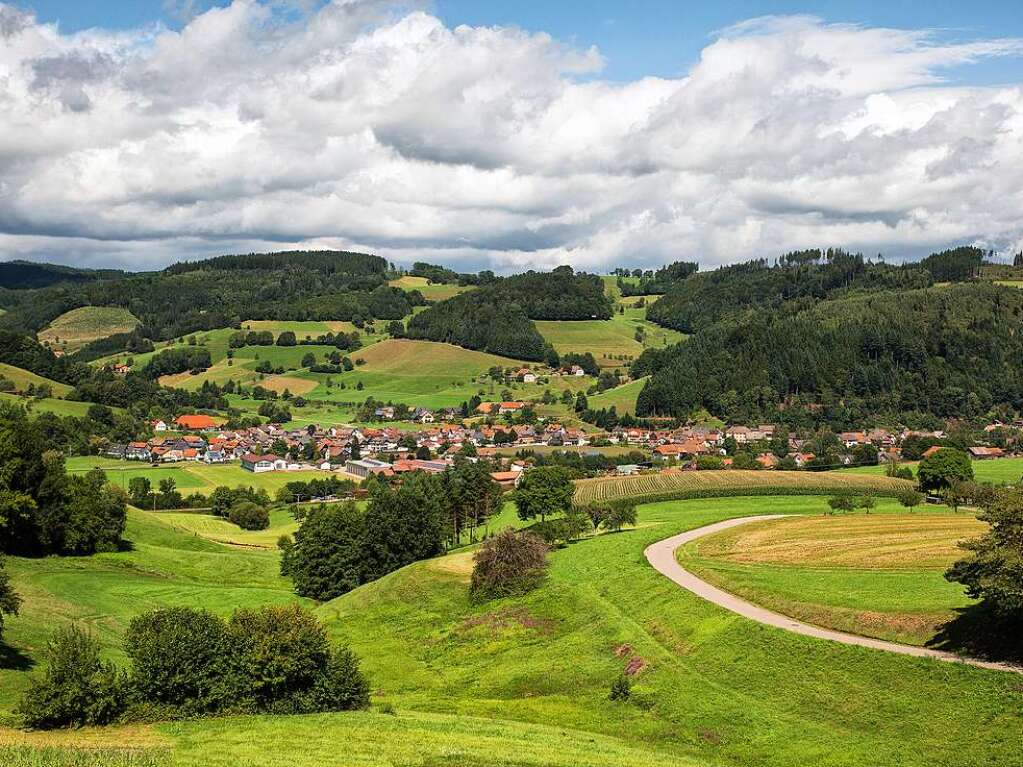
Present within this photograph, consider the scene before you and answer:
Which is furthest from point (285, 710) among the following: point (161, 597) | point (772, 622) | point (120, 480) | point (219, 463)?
point (219, 463)

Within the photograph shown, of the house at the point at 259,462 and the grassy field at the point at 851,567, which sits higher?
the grassy field at the point at 851,567

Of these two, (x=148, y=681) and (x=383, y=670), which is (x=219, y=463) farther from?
(x=148, y=681)

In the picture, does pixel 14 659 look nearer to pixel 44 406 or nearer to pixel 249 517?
pixel 249 517

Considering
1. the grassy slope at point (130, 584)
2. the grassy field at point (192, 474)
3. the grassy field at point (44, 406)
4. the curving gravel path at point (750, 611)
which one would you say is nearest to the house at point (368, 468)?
the grassy field at point (192, 474)

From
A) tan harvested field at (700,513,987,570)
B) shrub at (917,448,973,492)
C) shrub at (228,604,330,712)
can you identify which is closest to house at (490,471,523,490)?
shrub at (917,448,973,492)

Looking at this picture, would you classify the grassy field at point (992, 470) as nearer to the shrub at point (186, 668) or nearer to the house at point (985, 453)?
the house at point (985, 453)

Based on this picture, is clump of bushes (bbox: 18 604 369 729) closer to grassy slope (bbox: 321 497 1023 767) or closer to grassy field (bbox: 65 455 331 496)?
grassy slope (bbox: 321 497 1023 767)
